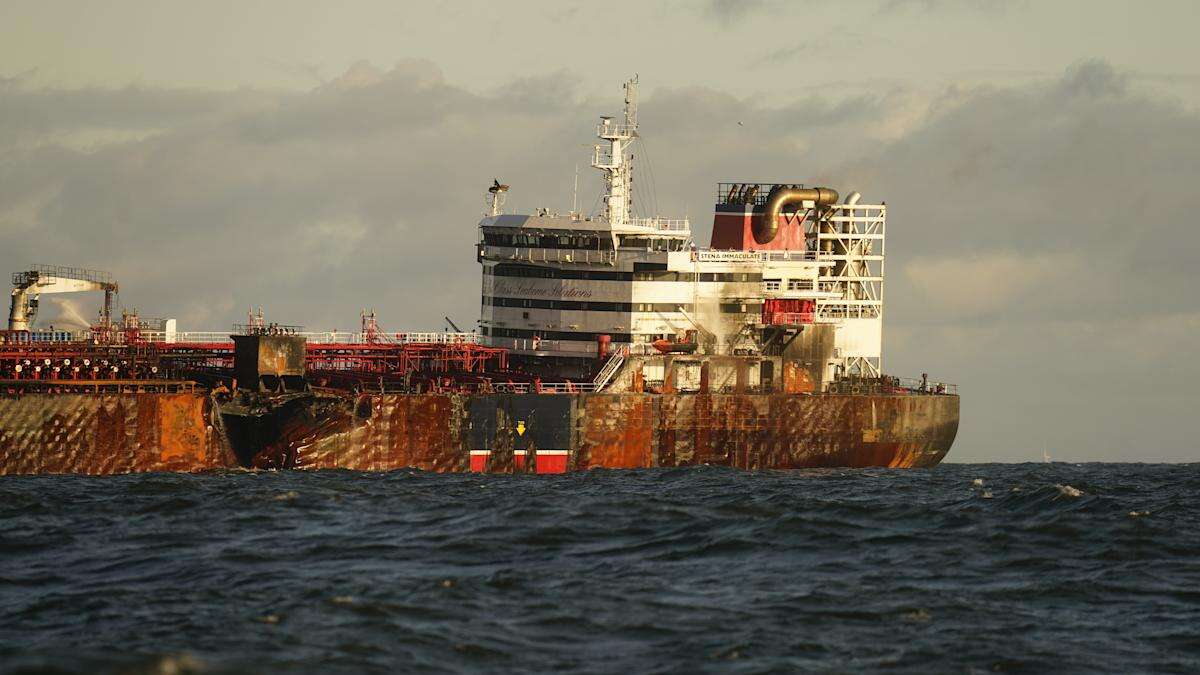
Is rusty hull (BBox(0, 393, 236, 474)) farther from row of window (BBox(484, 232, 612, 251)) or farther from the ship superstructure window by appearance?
the ship superstructure window

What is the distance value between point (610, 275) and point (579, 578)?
110 feet

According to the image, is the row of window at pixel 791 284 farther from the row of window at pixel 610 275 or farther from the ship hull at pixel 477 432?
the ship hull at pixel 477 432

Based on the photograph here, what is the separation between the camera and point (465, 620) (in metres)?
35.3

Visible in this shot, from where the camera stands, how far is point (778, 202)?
78250 mm

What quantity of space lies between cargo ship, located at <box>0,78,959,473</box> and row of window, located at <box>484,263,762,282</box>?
0.28 ft

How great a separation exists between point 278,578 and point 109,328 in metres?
30.3

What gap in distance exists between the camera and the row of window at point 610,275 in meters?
72.5

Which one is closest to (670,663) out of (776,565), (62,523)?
(776,565)

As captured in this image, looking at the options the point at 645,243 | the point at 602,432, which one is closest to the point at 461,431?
the point at 602,432

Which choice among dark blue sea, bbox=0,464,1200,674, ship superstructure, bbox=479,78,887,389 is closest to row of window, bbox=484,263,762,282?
ship superstructure, bbox=479,78,887,389

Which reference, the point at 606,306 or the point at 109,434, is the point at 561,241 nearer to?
the point at 606,306

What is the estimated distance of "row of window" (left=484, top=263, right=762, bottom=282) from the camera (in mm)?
72500

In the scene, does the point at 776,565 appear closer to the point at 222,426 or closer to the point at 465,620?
the point at 465,620

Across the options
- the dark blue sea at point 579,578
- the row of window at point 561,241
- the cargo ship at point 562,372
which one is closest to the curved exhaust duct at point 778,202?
the cargo ship at point 562,372
